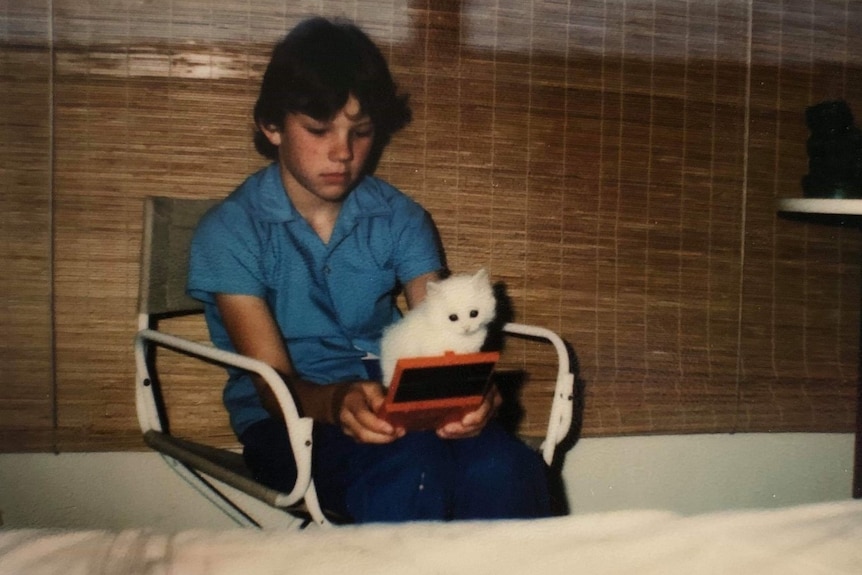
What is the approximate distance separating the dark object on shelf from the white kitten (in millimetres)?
774

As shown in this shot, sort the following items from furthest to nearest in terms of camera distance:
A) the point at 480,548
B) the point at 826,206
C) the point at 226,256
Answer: the point at 826,206 < the point at 226,256 < the point at 480,548

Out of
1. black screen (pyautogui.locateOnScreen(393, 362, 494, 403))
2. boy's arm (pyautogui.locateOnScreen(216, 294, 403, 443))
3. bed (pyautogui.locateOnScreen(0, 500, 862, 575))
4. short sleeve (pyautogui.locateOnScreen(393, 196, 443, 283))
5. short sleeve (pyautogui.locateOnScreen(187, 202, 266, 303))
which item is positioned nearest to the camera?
bed (pyautogui.locateOnScreen(0, 500, 862, 575))

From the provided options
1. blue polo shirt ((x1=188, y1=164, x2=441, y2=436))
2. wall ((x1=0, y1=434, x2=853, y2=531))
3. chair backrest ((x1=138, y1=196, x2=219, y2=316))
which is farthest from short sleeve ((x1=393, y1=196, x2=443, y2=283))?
wall ((x1=0, y1=434, x2=853, y2=531))

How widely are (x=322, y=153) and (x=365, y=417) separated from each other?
521 mm

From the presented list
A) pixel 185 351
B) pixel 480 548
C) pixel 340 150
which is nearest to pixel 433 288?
pixel 340 150

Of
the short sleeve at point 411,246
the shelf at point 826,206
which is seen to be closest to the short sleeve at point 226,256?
the short sleeve at point 411,246

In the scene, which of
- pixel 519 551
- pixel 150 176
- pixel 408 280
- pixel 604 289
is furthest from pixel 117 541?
pixel 604 289

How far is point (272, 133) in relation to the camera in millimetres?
1458

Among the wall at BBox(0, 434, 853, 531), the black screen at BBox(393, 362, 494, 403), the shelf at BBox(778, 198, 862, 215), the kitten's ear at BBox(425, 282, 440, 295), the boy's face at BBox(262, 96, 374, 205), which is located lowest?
the wall at BBox(0, 434, 853, 531)

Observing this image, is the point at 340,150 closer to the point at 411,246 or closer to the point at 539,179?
the point at 411,246

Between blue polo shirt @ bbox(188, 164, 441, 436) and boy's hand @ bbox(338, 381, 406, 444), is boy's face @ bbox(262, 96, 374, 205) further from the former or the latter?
boy's hand @ bbox(338, 381, 406, 444)

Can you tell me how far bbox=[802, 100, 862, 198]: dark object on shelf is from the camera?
1.52 meters

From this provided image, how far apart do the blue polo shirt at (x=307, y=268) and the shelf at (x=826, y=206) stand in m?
0.67

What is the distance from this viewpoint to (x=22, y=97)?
1430 mm
